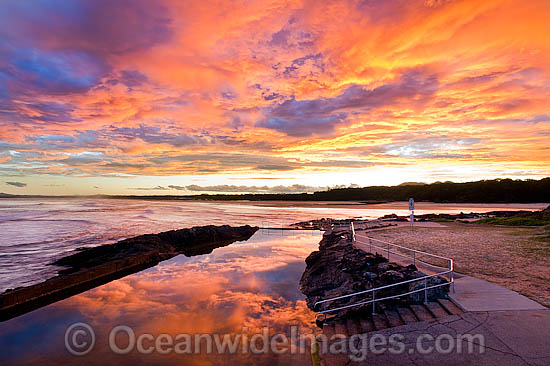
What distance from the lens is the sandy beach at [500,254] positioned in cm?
1082

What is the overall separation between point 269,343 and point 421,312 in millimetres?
4680

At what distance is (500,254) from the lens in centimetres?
1564

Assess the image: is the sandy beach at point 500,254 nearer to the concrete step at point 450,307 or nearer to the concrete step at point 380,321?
the concrete step at point 450,307

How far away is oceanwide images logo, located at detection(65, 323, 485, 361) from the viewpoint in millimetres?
7023

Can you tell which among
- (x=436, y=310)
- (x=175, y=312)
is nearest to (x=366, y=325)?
(x=436, y=310)

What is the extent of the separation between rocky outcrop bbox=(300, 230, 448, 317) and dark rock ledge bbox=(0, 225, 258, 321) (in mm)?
11472

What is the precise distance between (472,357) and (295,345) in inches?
189

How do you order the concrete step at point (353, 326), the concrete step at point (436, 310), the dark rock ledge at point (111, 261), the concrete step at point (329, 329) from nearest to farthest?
1. the concrete step at point (436, 310)
2. the concrete step at point (353, 326)
3. the concrete step at point (329, 329)
4. the dark rock ledge at point (111, 261)

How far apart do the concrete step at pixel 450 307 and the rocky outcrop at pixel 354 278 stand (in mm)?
284

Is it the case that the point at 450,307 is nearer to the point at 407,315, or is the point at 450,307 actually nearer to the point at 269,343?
the point at 407,315

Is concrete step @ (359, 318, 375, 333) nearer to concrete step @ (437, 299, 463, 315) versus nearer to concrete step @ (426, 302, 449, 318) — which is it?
concrete step @ (426, 302, 449, 318)

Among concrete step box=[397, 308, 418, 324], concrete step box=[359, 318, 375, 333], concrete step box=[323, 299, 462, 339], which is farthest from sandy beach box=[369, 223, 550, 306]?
concrete step box=[359, 318, 375, 333]

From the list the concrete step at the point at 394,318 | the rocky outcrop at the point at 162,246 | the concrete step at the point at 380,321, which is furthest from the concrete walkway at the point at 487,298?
the rocky outcrop at the point at 162,246

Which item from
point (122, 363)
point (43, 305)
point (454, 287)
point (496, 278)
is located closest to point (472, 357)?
point (454, 287)
